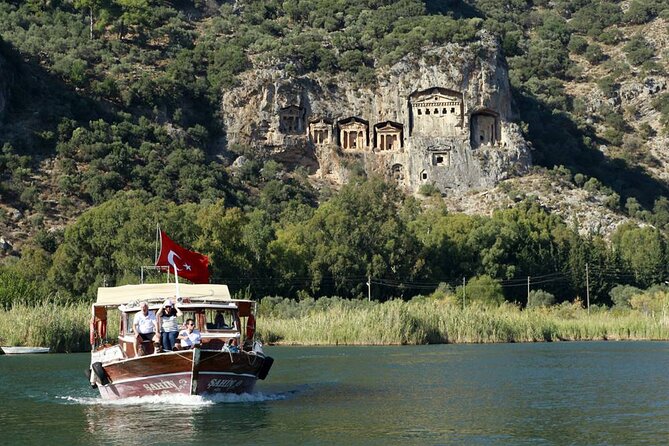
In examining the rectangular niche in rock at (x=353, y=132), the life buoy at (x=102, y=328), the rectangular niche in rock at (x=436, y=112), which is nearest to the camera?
the life buoy at (x=102, y=328)

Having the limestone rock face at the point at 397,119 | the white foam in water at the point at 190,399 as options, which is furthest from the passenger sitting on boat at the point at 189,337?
the limestone rock face at the point at 397,119

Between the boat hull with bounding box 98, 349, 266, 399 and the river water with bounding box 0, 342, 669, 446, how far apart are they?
0.40 metres

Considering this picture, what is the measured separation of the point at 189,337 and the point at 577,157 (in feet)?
399

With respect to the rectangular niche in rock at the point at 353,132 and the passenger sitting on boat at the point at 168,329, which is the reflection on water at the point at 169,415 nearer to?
the passenger sitting on boat at the point at 168,329

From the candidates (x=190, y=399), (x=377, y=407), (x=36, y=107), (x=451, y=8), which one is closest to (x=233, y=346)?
(x=190, y=399)

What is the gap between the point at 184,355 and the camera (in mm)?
37438

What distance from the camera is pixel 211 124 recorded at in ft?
454

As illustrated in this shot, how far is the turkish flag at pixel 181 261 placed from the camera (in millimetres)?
41000

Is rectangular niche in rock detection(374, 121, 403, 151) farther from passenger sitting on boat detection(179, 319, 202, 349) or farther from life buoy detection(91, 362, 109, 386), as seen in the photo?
passenger sitting on boat detection(179, 319, 202, 349)

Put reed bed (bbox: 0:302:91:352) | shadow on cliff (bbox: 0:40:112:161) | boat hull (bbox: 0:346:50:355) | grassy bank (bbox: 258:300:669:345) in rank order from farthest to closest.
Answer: shadow on cliff (bbox: 0:40:112:161), grassy bank (bbox: 258:300:669:345), reed bed (bbox: 0:302:91:352), boat hull (bbox: 0:346:50:355)

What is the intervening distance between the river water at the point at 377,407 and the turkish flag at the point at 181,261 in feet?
14.7

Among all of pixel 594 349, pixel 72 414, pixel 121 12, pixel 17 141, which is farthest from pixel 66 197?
pixel 72 414

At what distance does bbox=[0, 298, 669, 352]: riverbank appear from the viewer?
204ft

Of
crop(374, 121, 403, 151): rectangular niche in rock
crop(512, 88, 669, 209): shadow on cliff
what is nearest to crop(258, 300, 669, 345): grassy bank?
crop(374, 121, 403, 151): rectangular niche in rock
